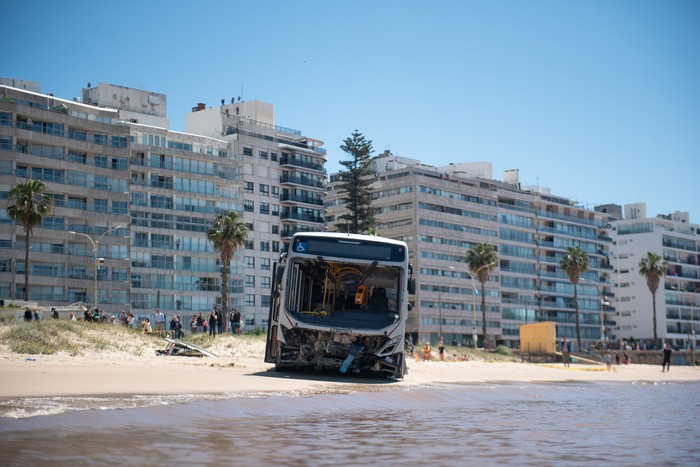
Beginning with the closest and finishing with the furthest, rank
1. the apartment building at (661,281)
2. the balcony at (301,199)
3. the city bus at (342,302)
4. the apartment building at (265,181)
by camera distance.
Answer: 1. the city bus at (342,302)
2. the apartment building at (265,181)
3. the balcony at (301,199)
4. the apartment building at (661,281)

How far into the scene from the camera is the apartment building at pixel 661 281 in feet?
493

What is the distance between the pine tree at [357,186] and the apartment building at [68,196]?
77.3ft

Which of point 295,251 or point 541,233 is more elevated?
point 541,233

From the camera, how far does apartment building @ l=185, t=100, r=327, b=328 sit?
102500mm

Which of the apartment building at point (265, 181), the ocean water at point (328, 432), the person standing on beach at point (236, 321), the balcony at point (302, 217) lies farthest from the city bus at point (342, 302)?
the balcony at point (302, 217)

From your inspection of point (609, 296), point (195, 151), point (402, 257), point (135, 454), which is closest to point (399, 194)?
point (195, 151)

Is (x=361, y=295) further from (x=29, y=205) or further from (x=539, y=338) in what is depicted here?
(x=539, y=338)

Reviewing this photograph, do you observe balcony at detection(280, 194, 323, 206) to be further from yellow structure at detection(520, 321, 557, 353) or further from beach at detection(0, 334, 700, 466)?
beach at detection(0, 334, 700, 466)

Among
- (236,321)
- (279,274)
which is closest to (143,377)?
(279,274)

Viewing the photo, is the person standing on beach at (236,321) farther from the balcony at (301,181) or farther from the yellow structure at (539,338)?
the balcony at (301,181)

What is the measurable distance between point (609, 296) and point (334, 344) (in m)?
127

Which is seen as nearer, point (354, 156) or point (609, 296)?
point (354, 156)

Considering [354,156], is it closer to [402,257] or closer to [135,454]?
[402,257]

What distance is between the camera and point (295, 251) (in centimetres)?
2520
